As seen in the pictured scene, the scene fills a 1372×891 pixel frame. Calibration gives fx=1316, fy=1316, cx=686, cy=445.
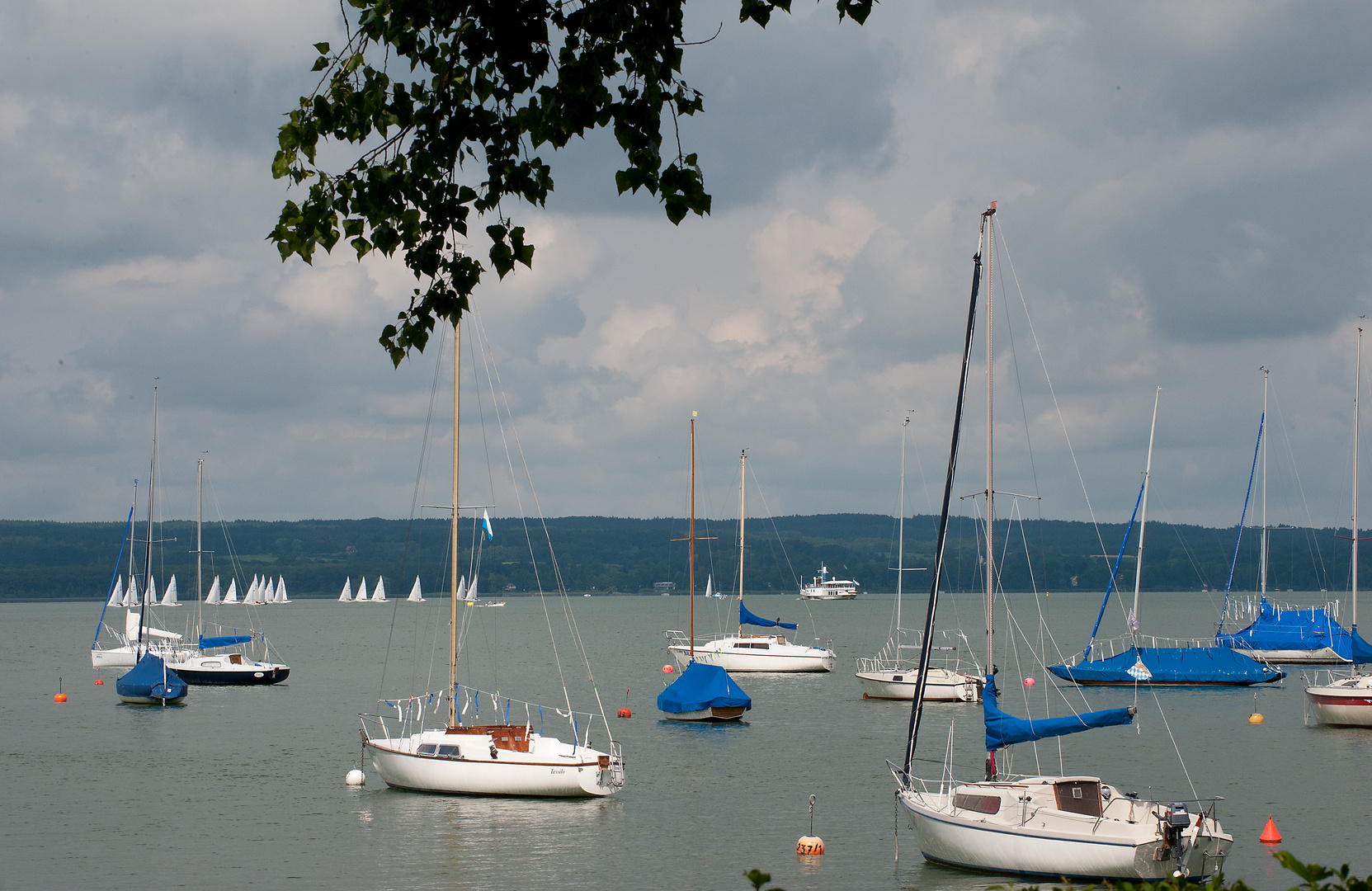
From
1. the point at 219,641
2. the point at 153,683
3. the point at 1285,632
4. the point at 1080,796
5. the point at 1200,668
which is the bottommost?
the point at 153,683

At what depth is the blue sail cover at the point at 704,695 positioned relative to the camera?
55562mm

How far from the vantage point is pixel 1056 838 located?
25.3 meters

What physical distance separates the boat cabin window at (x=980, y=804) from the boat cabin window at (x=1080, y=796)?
1.29 meters

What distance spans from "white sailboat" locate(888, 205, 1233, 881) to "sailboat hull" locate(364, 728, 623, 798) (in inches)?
412

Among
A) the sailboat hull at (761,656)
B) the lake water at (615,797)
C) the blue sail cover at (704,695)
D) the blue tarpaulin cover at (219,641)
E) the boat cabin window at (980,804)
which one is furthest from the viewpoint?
the sailboat hull at (761,656)

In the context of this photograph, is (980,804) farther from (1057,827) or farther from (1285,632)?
(1285,632)

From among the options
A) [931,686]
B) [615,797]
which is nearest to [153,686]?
[615,797]

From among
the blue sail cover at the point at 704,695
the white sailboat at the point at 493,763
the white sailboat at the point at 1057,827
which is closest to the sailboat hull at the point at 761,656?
the blue sail cover at the point at 704,695

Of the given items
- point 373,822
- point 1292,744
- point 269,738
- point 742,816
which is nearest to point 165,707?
point 269,738

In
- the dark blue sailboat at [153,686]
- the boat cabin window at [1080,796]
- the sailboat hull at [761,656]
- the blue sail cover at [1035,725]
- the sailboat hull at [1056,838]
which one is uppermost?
the blue sail cover at [1035,725]

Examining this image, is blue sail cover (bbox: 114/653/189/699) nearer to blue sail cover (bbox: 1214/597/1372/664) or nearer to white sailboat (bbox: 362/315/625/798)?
white sailboat (bbox: 362/315/625/798)

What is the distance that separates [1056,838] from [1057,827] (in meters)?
0.35

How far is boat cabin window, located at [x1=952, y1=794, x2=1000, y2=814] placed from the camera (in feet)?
87.2

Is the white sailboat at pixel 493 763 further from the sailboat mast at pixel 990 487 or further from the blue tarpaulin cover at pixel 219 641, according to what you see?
the blue tarpaulin cover at pixel 219 641
